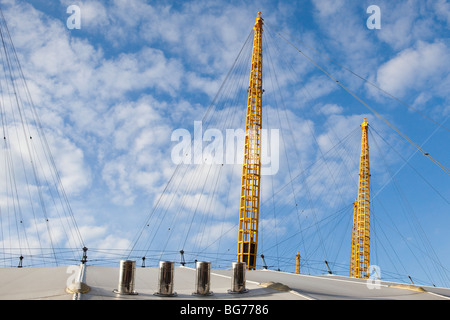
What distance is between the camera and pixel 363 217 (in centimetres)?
9019

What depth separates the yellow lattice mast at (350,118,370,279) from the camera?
89.2 meters

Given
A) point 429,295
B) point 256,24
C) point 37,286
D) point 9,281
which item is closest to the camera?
point 37,286

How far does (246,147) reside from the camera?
6488cm

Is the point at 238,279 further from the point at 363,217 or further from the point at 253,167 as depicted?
the point at 363,217

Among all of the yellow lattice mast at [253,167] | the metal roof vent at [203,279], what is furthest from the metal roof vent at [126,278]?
the yellow lattice mast at [253,167]

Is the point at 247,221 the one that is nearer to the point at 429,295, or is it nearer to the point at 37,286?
the point at 429,295

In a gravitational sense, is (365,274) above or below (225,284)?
below

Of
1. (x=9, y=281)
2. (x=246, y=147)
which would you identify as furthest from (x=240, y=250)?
(x=9, y=281)

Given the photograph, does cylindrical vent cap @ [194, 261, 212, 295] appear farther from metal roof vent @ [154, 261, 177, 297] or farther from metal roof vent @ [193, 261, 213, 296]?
metal roof vent @ [154, 261, 177, 297]

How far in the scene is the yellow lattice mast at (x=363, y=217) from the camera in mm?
89188

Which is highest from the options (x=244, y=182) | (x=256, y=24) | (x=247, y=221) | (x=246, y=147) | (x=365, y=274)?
(x=256, y=24)

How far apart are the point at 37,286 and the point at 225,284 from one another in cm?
875

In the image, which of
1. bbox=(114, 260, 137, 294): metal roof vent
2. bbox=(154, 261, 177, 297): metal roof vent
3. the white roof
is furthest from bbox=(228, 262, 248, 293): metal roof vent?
bbox=(114, 260, 137, 294): metal roof vent

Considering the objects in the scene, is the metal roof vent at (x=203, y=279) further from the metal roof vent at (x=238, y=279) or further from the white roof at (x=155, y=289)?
the metal roof vent at (x=238, y=279)
